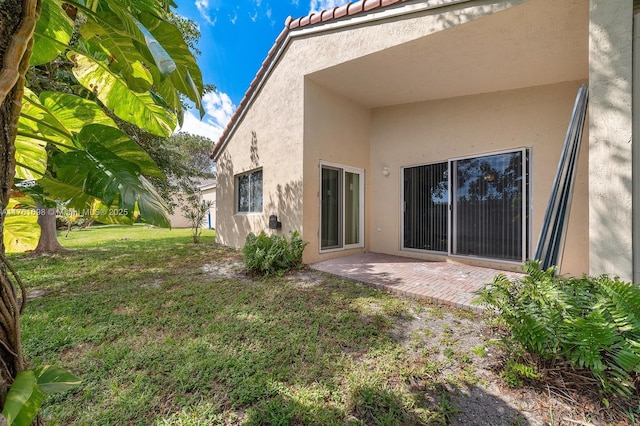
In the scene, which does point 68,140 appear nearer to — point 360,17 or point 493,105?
point 360,17

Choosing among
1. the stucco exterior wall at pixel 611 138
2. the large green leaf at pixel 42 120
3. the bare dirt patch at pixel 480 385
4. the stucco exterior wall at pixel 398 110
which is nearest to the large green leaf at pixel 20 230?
the large green leaf at pixel 42 120

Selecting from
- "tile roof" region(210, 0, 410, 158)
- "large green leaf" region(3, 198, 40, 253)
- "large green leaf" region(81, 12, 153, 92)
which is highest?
"tile roof" region(210, 0, 410, 158)

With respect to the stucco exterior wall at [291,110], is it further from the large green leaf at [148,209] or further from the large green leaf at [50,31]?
the large green leaf at [148,209]

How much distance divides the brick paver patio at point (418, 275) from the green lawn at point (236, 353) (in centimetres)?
33

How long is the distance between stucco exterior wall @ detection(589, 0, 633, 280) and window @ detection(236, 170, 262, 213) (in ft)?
22.3

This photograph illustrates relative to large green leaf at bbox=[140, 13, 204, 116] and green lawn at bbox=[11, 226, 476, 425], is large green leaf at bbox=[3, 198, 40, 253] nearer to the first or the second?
green lawn at bbox=[11, 226, 476, 425]

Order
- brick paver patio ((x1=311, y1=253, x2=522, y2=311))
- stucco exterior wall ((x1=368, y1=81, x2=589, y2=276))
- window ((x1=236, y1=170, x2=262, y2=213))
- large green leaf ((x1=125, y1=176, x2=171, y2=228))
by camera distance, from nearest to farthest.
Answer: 1. large green leaf ((x1=125, y1=176, x2=171, y2=228))
2. brick paver patio ((x1=311, y1=253, x2=522, y2=311))
3. stucco exterior wall ((x1=368, y1=81, x2=589, y2=276))
4. window ((x1=236, y1=170, x2=262, y2=213))

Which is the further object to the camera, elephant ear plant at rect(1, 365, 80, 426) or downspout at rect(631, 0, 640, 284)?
downspout at rect(631, 0, 640, 284)

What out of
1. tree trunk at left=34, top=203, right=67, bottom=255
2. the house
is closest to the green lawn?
the house

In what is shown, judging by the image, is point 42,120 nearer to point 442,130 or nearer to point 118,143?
point 118,143

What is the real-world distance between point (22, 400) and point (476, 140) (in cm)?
699

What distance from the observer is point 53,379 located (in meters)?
0.77

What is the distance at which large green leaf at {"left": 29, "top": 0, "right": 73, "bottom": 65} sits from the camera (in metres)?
0.93

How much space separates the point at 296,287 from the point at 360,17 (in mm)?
5201
